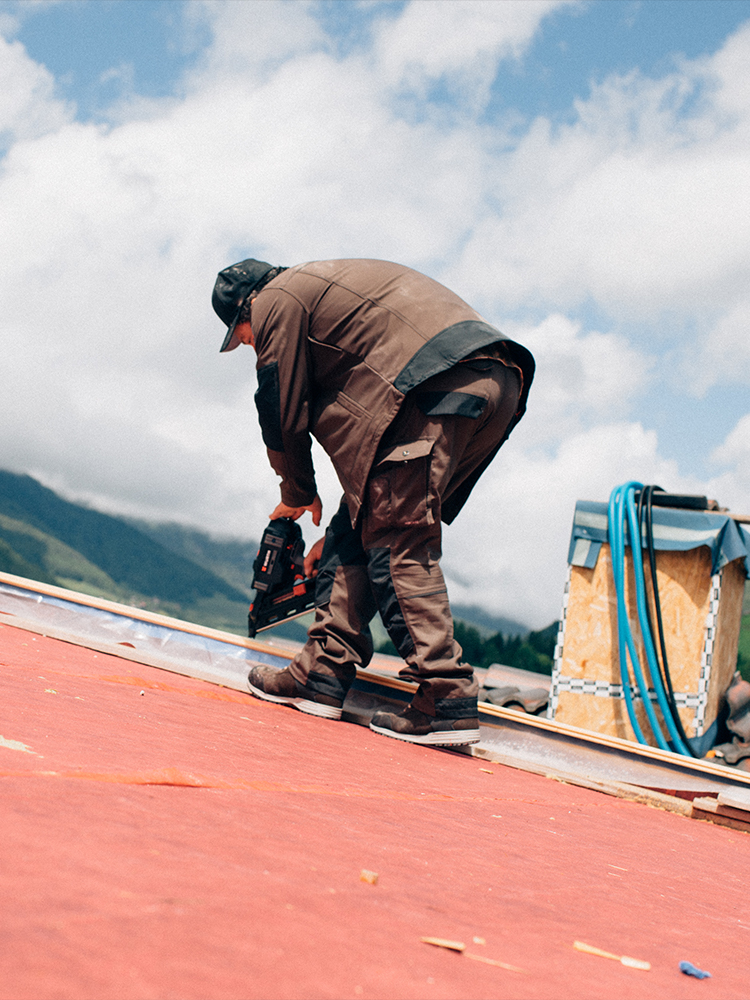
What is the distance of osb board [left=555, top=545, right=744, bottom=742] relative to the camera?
12.2 feet

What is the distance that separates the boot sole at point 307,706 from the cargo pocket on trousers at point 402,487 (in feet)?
1.98

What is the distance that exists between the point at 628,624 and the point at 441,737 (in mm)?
1704

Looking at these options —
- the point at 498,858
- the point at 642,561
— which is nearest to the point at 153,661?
the point at 498,858

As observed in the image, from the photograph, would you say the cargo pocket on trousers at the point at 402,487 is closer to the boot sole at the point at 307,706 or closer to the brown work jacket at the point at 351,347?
the brown work jacket at the point at 351,347

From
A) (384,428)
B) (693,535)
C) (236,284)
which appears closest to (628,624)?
(693,535)

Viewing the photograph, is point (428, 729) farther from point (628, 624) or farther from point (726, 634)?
point (726, 634)

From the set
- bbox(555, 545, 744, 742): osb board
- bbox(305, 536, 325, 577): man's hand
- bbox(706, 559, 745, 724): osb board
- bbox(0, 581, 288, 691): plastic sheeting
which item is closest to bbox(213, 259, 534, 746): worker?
bbox(305, 536, 325, 577): man's hand

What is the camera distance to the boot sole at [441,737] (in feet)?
7.76

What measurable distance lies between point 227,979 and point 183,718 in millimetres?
1126

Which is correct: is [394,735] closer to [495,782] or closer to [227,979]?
[495,782]

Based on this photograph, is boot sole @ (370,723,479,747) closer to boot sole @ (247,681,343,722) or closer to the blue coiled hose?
boot sole @ (247,681,343,722)

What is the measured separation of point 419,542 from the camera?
7.82 feet

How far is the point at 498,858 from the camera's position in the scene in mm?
1034

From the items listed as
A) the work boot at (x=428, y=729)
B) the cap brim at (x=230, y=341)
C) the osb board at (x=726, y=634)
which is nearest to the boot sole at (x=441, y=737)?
the work boot at (x=428, y=729)
